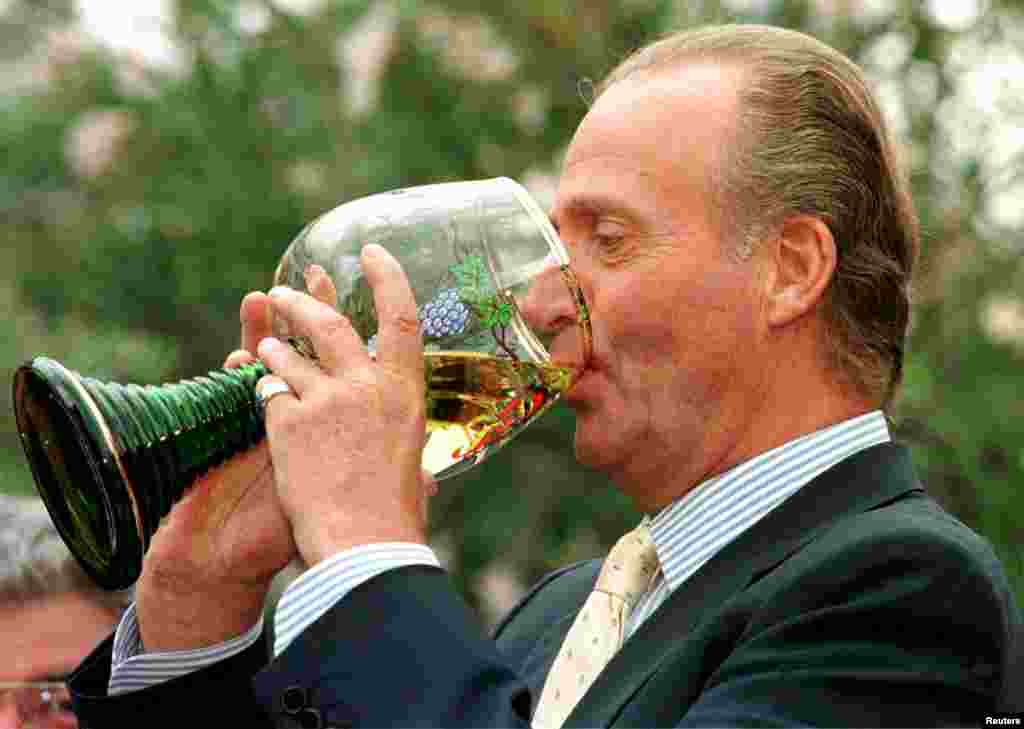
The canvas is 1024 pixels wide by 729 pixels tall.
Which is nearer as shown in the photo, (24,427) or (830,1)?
(24,427)

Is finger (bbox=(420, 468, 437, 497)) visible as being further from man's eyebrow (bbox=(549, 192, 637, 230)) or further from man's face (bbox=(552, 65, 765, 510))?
man's eyebrow (bbox=(549, 192, 637, 230))

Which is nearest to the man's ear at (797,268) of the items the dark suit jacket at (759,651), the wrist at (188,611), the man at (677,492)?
the man at (677,492)

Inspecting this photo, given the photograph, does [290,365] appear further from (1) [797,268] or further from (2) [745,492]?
(1) [797,268]

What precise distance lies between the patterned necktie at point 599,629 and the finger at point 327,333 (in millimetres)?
568

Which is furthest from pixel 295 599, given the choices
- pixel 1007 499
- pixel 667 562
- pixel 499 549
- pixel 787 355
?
pixel 499 549

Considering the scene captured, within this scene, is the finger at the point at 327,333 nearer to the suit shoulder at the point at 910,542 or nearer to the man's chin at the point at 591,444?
the man's chin at the point at 591,444

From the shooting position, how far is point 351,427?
1.99 m

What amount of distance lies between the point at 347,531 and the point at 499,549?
13.4 ft

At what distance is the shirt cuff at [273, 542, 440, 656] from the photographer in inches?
75.4

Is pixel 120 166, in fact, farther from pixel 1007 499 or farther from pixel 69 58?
pixel 1007 499

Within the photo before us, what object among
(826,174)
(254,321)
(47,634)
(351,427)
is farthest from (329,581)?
(47,634)

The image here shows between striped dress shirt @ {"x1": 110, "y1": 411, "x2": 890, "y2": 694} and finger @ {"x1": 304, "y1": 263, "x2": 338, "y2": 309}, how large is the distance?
1.96 feet

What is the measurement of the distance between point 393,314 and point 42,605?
139 cm

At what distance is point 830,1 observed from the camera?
5.59 metres
